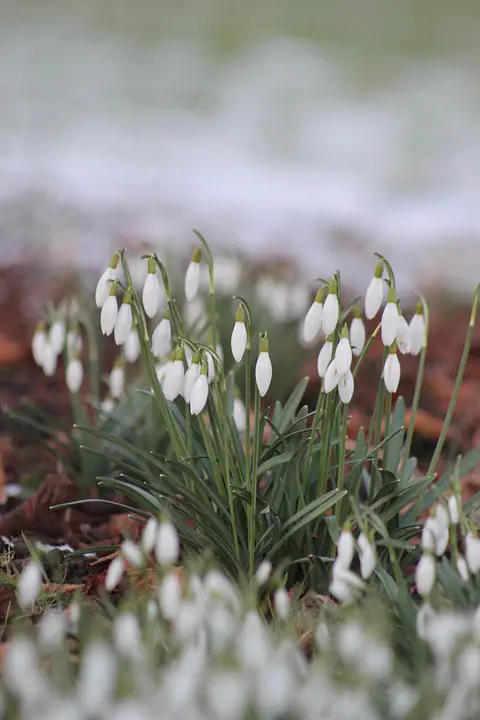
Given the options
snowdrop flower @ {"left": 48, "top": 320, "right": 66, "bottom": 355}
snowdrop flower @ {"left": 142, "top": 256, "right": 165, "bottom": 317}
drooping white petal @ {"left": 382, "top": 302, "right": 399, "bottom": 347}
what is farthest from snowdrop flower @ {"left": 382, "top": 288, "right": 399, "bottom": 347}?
snowdrop flower @ {"left": 48, "top": 320, "right": 66, "bottom": 355}

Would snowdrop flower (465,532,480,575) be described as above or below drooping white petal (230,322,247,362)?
below

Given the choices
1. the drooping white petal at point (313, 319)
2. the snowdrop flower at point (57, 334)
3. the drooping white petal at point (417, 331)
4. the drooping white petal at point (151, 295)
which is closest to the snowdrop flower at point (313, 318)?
the drooping white petal at point (313, 319)

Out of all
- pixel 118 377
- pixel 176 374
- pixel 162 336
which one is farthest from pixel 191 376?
pixel 118 377

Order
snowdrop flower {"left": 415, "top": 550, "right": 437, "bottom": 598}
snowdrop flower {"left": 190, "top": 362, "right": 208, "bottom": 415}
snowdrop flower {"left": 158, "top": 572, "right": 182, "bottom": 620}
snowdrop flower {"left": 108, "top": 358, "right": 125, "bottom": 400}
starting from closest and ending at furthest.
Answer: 1. snowdrop flower {"left": 158, "top": 572, "right": 182, "bottom": 620}
2. snowdrop flower {"left": 415, "top": 550, "right": 437, "bottom": 598}
3. snowdrop flower {"left": 190, "top": 362, "right": 208, "bottom": 415}
4. snowdrop flower {"left": 108, "top": 358, "right": 125, "bottom": 400}

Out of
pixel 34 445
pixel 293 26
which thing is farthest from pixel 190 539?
pixel 293 26

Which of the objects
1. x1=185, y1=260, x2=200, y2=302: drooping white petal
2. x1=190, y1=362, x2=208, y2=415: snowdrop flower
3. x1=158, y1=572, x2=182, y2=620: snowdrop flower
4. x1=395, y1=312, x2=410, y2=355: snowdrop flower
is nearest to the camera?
x1=158, y1=572, x2=182, y2=620: snowdrop flower

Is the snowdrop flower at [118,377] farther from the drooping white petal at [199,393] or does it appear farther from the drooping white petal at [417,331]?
the drooping white petal at [417,331]

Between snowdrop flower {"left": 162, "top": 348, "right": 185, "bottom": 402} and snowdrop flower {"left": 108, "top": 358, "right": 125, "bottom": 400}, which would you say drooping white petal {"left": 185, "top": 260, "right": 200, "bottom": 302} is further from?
snowdrop flower {"left": 108, "top": 358, "right": 125, "bottom": 400}

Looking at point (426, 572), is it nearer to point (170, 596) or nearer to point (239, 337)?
point (170, 596)

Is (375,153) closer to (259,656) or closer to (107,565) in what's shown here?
(107,565)
